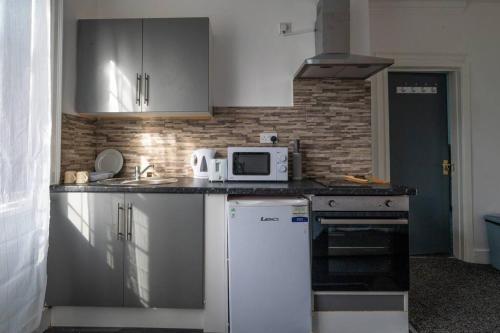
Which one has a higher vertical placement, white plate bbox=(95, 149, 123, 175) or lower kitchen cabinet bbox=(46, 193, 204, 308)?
white plate bbox=(95, 149, 123, 175)

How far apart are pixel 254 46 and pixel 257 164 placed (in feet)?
3.46

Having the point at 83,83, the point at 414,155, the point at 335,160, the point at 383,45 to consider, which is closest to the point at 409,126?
the point at 414,155

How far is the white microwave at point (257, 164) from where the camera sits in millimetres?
2156

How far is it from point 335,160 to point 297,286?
1181 mm

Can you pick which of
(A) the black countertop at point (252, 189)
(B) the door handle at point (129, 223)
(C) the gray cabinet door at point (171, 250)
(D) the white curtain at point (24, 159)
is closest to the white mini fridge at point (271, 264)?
(A) the black countertop at point (252, 189)

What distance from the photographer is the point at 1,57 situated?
4.49ft

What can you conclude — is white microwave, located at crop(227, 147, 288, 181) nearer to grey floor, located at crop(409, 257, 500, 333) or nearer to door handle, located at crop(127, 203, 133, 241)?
door handle, located at crop(127, 203, 133, 241)

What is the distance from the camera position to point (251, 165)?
7.12 ft

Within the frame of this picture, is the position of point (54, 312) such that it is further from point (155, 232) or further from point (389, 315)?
point (389, 315)

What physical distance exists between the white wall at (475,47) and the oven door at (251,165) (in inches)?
69.9

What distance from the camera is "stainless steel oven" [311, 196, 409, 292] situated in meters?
1.69

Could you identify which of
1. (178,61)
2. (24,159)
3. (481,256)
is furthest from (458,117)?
(24,159)

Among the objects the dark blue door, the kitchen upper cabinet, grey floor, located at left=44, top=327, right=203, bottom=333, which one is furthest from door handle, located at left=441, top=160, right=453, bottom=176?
grey floor, located at left=44, top=327, right=203, bottom=333

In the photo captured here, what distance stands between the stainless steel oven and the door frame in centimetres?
129
